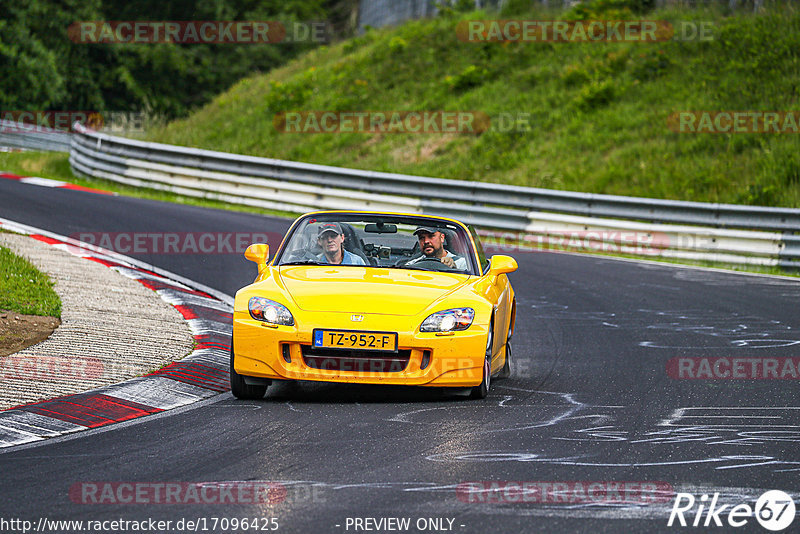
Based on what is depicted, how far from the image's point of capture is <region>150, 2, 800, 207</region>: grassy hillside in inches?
886

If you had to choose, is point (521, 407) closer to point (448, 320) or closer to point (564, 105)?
point (448, 320)

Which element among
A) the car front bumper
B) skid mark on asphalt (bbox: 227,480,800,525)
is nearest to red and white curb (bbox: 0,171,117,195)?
the car front bumper

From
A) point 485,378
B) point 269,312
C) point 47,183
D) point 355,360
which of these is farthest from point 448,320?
→ point 47,183

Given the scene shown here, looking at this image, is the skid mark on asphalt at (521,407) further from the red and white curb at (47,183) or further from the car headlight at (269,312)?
the red and white curb at (47,183)

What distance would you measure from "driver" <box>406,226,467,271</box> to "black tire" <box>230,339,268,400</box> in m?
1.74

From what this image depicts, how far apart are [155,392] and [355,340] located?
1.40 meters

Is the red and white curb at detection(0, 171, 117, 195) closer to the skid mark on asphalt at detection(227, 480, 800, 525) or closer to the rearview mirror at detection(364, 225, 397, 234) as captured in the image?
the rearview mirror at detection(364, 225, 397, 234)

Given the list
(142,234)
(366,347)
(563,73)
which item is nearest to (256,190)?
(142,234)

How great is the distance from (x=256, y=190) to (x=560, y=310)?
11690mm

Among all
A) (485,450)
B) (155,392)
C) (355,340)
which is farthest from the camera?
(155,392)

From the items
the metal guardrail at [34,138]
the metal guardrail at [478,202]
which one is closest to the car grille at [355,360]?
the metal guardrail at [478,202]

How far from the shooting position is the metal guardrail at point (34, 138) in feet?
113

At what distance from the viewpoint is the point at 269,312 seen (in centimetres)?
754

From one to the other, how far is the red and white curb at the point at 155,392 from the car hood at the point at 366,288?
94 centimetres
